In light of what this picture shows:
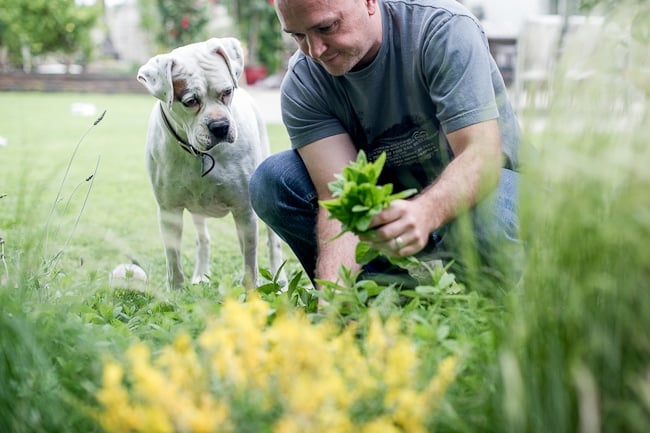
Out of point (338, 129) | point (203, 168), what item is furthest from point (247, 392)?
point (203, 168)

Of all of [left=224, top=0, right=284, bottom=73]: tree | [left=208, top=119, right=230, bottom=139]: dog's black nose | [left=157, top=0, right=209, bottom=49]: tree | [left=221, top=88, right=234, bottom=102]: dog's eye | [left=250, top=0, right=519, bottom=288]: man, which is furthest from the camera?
[left=224, top=0, right=284, bottom=73]: tree

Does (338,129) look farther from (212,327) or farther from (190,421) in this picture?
(190,421)

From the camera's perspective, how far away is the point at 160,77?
3236mm

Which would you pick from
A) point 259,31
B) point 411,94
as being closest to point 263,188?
point 411,94

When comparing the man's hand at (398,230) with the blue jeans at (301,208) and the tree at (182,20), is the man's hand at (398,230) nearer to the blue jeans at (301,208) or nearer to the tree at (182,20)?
the blue jeans at (301,208)

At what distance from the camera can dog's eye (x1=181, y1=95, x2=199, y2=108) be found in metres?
3.23

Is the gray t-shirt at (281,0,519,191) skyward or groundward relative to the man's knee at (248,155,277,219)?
skyward

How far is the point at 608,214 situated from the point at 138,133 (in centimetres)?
897

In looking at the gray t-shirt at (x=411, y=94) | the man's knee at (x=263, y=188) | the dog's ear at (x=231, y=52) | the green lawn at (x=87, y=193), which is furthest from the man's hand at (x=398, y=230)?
the dog's ear at (x=231, y=52)

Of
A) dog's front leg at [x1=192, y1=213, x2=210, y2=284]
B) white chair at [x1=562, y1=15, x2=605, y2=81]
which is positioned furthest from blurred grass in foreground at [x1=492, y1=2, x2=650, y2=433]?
dog's front leg at [x1=192, y1=213, x2=210, y2=284]

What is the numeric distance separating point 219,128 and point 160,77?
1.07 ft

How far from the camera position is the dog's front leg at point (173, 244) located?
3.42 metres

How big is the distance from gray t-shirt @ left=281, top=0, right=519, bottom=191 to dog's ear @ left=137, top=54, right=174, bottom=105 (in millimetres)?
672

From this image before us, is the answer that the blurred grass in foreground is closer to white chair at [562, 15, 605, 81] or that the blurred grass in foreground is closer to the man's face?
white chair at [562, 15, 605, 81]
